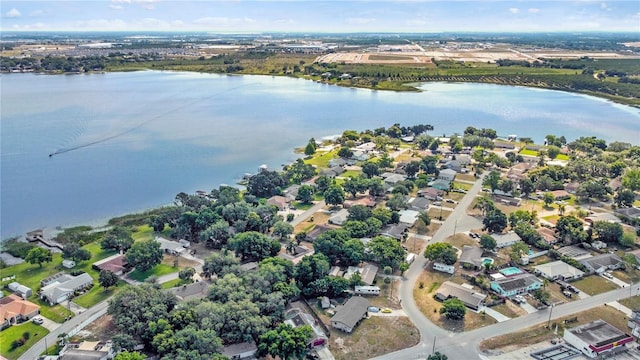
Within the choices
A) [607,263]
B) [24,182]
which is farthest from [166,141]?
[607,263]

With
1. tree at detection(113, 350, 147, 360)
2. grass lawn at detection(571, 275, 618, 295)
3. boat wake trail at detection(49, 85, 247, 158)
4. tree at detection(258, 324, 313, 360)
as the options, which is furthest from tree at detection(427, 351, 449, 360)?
boat wake trail at detection(49, 85, 247, 158)

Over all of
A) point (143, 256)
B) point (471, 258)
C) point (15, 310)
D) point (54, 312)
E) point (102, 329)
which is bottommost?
point (54, 312)

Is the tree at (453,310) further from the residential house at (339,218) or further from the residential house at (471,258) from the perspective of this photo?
the residential house at (339,218)

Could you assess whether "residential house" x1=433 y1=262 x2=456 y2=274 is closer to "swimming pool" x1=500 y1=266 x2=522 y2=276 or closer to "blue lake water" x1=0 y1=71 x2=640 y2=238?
"swimming pool" x1=500 y1=266 x2=522 y2=276

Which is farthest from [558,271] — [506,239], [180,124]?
[180,124]

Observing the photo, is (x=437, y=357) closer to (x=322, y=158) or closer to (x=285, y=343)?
(x=285, y=343)

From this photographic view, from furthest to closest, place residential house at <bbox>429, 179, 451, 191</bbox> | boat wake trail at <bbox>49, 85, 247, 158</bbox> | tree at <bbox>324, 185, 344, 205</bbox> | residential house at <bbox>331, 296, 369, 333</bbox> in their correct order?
1. boat wake trail at <bbox>49, 85, 247, 158</bbox>
2. residential house at <bbox>429, 179, 451, 191</bbox>
3. tree at <bbox>324, 185, 344, 205</bbox>
4. residential house at <bbox>331, 296, 369, 333</bbox>

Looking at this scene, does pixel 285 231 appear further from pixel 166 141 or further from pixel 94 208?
pixel 166 141
